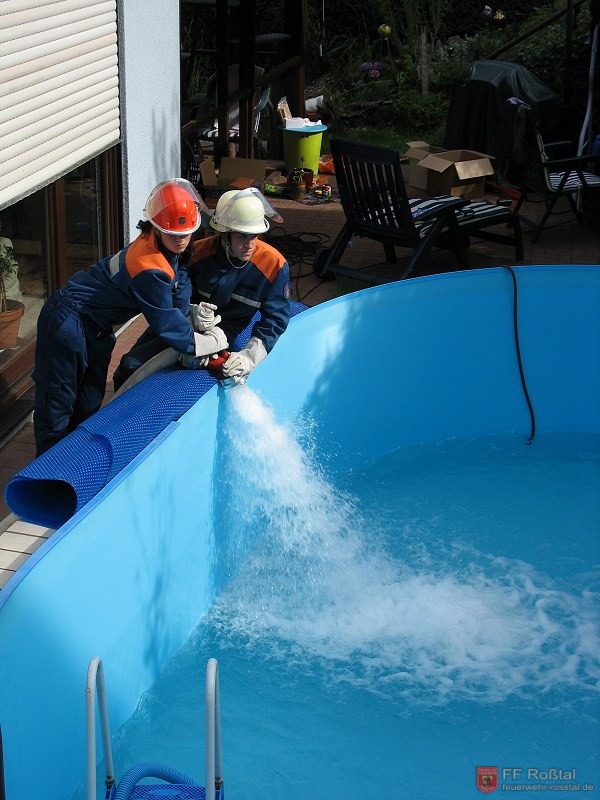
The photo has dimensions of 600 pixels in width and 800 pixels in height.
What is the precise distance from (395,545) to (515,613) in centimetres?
76

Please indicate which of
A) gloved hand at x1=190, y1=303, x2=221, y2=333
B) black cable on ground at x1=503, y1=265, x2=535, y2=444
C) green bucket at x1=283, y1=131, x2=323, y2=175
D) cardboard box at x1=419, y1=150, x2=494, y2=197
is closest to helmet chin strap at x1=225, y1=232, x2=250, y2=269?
gloved hand at x1=190, y1=303, x2=221, y2=333

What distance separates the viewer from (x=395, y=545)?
5.23 m

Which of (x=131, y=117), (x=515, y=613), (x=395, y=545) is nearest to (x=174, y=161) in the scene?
(x=131, y=117)

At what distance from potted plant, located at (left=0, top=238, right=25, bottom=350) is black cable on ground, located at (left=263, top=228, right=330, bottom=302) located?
2693 mm

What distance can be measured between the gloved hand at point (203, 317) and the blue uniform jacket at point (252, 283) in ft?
0.78

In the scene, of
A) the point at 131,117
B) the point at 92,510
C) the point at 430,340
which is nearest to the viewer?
the point at 92,510

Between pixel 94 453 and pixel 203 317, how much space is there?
1.00 m

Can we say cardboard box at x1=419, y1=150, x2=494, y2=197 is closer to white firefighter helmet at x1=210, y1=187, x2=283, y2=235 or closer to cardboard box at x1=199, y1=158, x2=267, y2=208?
cardboard box at x1=199, y1=158, x2=267, y2=208

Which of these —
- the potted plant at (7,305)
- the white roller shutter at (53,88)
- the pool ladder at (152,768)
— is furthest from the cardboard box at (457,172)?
the pool ladder at (152,768)

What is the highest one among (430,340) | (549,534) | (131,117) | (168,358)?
(131,117)

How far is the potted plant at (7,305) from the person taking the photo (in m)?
5.75

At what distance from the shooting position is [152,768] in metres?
2.94

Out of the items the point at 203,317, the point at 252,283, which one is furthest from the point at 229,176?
the point at 203,317

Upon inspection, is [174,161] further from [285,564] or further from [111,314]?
[285,564]
